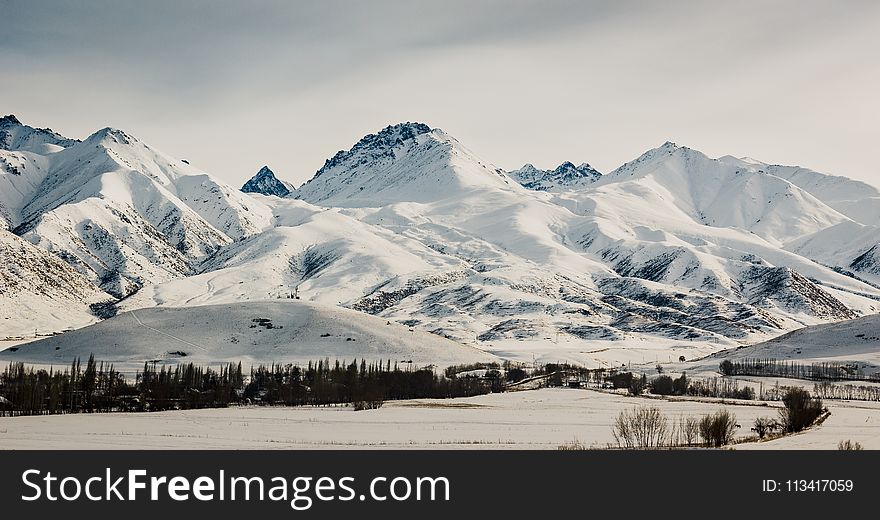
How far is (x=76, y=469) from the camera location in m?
56.2

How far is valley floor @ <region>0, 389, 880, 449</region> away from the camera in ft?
266

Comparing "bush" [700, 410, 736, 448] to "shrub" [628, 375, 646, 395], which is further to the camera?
"shrub" [628, 375, 646, 395]

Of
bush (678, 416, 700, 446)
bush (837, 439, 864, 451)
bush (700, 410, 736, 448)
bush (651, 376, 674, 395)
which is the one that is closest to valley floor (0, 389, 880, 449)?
bush (700, 410, 736, 448)

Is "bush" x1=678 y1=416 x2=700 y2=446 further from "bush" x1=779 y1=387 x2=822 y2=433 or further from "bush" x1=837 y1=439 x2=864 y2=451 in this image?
"bush" x1=837 y1=439 x2=864 y2=451

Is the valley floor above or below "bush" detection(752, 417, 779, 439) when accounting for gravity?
below

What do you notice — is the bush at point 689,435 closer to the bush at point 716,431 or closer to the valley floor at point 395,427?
the bush at point 716,431

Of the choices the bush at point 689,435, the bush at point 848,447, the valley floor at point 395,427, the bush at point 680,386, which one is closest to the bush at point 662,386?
the bush at point 680,386

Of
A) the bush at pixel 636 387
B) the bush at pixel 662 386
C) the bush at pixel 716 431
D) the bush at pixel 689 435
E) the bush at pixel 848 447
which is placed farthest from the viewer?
the bush at pixel 662 386

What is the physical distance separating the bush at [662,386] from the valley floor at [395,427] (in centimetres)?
3183

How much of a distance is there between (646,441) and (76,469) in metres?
45.6

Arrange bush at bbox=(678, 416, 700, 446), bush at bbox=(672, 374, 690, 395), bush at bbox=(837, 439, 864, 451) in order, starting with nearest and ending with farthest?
bush at bbox=(837, 439, 864, 451), bush at bbox=(678, 416, 700, 446), bush at bbox=(672, 374, 690, 395)

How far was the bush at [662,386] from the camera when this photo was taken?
18721cm

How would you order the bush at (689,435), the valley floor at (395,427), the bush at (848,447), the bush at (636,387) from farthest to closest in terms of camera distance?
1. the bush at (636,387)
2. the valley floor at (395,427)
3. the bush at (689,435)
4. the bush at (848,447)

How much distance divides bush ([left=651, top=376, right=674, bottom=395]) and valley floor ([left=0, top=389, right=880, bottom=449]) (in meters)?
31.8
